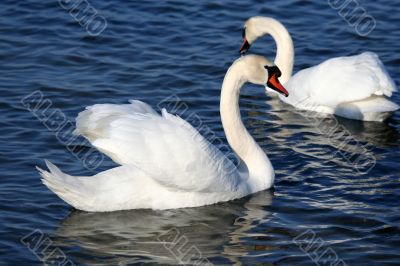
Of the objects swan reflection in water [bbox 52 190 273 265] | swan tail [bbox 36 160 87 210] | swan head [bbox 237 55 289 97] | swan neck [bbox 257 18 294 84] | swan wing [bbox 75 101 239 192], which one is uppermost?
swan neck [bbox 257 18 294 84]

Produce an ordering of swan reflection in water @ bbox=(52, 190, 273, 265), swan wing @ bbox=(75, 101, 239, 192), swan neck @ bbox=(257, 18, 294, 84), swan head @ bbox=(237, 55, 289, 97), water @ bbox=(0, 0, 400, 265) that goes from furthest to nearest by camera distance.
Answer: swan neck @ bbox=(257, 18, 294, 84) → swan head @ bbox=(237, 55, 289, 97) → swan wing @ bbox=(75, 101, 239, 192) → water @ bbox=(0, 0, 400, 265) → swan reflection in water @ bbox=(52, 190, 273, 265)

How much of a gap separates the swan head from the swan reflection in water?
1.20 m

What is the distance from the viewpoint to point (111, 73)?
13477mm

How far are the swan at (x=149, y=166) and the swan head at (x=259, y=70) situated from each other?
0.01 metres

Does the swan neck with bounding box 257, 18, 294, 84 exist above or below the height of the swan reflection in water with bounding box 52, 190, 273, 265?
above

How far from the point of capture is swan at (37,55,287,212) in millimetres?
9227

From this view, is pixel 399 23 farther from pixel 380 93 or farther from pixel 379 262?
pixel 379 262

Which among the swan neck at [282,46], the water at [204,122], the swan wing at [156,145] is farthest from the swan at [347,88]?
the swan wing at [156,145]

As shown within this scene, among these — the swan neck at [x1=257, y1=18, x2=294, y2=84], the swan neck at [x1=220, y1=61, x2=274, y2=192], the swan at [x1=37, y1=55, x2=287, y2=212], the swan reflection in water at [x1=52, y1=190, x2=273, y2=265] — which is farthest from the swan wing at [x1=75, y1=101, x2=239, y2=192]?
the swan neck at [x1=257, y1=18, x2=294, y2=84]

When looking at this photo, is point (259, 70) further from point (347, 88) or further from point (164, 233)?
point (347, 88)

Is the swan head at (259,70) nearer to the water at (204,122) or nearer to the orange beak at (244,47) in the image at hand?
the water at (204,122)

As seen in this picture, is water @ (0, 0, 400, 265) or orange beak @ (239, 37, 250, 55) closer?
water @ (0, 0, 400, 265)

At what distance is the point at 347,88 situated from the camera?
12.3 meters

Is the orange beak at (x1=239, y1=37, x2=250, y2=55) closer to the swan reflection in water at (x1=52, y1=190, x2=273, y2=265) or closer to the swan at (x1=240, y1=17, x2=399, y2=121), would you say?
the swan at (x1=240, y1=17, x2=399, y2=121)
